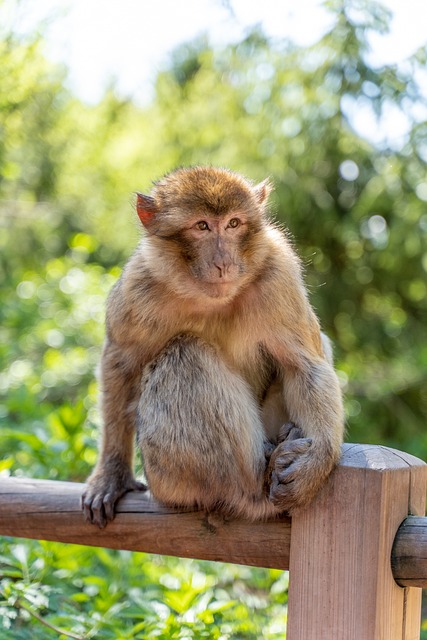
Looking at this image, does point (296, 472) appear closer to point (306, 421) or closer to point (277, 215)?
point (306, 421)

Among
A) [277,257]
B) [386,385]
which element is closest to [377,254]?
[386,385]

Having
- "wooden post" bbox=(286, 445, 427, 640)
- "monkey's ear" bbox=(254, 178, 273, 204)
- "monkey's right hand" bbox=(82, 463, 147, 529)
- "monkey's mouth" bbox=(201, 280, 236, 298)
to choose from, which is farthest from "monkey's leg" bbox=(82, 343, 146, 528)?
"wooden post" bbox=(286, 445, 427, 640)

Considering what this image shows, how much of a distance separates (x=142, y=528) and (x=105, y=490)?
0.22 meters

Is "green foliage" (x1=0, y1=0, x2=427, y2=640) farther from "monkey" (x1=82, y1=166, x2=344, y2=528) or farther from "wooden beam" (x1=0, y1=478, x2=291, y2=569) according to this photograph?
"monkey" (x1=82, y1=166, x2=344, y2=528)

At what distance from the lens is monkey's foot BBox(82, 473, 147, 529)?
8.59 ft

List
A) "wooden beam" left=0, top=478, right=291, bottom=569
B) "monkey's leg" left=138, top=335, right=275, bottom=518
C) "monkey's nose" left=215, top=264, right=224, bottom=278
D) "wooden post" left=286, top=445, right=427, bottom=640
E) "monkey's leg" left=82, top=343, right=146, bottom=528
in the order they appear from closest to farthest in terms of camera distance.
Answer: "wooden post" left=286, top=445, right=427, bottom=640 → "wooden beam" left=0, top=478, right=291, bottom=569 → "monkey's leg" left=138, top=335, right=275, bottom=518 → "monkey's nose" left=215, top=264, right=224, bottom=278 → "monkey's leg" left=82, top=343, right=146, bottom=528

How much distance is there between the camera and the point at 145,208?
9.29ft

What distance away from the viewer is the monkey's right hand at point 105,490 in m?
2.62

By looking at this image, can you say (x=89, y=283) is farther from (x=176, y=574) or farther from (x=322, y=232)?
(x=176, y=574)

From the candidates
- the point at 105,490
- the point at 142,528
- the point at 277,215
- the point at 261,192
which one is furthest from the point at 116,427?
the point at 277,215

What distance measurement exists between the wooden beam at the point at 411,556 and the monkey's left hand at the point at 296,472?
9.7 inches

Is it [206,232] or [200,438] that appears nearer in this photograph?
[200,438]

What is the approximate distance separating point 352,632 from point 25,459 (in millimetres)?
2732

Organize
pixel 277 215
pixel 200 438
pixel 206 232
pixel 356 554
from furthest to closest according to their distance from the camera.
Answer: pixel 277 215 → pixel 206 232 → pixel 200 438 → pixel 356 554
